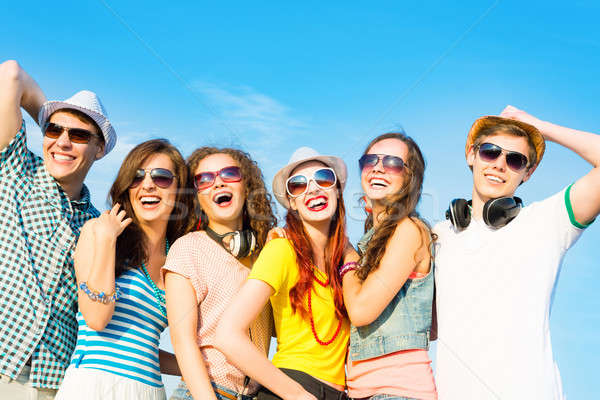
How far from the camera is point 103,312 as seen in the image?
486cm

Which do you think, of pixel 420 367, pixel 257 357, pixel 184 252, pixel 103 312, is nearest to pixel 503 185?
pixel 420 367

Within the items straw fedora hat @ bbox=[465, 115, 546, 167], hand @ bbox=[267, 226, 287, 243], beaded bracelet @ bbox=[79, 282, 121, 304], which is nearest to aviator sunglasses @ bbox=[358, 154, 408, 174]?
straw fedora hat @ bbox=[465, 115, 546, 167]

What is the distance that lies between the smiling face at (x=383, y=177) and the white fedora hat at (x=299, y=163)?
12.0 inches

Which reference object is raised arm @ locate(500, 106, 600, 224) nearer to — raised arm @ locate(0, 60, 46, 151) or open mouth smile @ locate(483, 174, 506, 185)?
open mouth smile @ locate(483, 174, 506, 185)

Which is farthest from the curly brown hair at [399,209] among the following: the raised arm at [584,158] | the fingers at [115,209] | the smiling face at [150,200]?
the fingers at [115,209]

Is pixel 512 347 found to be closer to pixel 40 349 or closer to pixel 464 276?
pixel 464 276

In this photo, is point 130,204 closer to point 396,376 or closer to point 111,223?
point 111,223

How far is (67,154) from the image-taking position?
5.96 meters

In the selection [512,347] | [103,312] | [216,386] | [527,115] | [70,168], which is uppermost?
[527,115]

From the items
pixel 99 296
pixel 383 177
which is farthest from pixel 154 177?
pixel 383 177

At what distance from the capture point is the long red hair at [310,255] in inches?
187

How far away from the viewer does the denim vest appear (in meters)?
4.62

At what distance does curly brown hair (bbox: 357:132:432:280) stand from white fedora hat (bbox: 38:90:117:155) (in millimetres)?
3210

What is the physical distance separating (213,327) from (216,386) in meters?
0.53
